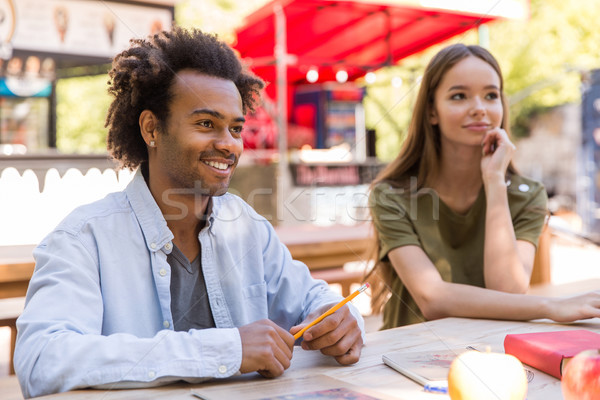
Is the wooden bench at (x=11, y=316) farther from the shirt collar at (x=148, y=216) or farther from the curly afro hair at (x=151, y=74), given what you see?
the shirt collar at (x=148, y=216)

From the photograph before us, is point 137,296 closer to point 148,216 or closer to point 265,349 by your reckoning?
point 148,216

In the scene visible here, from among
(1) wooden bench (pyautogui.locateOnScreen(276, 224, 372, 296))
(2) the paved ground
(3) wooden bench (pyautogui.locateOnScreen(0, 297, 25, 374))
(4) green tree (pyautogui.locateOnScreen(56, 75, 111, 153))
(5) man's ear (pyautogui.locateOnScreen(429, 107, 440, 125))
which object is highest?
(4) green tree (pyautogui.locateOnScreen(56, 75, 111, 153))

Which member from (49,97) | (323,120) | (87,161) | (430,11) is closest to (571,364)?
(87,161)

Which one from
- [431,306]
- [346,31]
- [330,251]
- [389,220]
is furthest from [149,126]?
[346,31]

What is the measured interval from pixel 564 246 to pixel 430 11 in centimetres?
491

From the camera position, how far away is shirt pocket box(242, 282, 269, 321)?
1.93 meters

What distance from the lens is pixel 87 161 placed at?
6.30 m

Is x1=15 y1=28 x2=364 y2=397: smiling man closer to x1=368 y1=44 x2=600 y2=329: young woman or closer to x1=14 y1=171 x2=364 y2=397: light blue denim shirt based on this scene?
A: x1=14 y1=171 x2=364 y2=397: light blue denim shirt

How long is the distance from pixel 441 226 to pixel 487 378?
157 centimetres

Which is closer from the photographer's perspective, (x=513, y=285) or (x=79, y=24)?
(x=513, y=285)

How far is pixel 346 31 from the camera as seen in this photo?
10.7 m

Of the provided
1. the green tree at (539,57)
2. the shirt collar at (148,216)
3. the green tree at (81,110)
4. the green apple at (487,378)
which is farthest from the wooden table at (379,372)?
the green tree at (81,110)

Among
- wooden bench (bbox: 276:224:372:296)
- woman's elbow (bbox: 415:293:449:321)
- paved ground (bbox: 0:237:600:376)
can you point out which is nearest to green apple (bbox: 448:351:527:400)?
woman's elbow (bbox: 415:293:449:321)

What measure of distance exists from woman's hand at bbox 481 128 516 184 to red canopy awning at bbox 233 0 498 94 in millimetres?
6294
